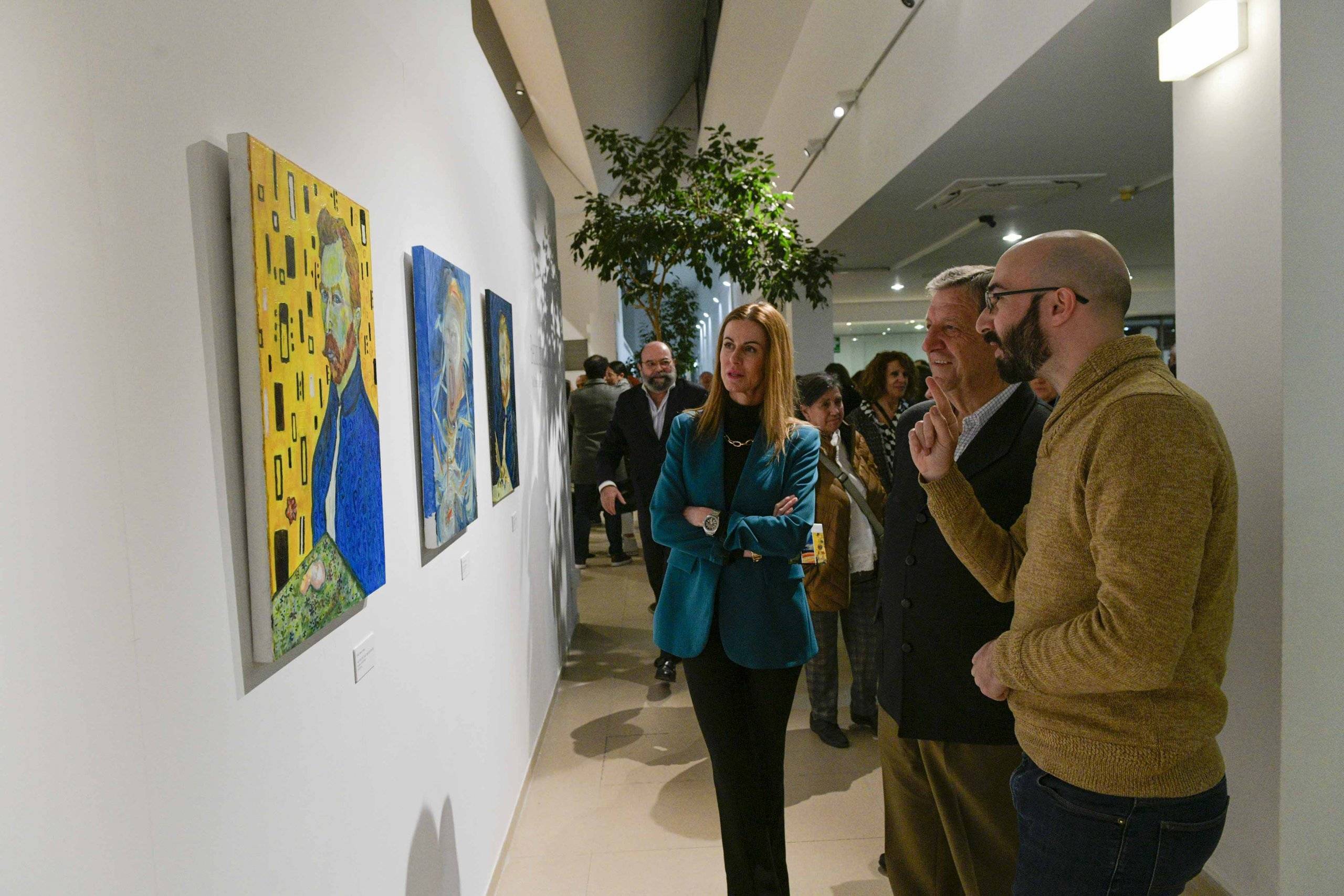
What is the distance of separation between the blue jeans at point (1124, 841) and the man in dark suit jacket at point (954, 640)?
0.48 metres

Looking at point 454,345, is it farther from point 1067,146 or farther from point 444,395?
point 1067,146

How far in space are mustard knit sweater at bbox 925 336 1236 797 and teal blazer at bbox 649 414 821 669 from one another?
3.10ft

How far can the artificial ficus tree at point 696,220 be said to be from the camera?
18.3 ft

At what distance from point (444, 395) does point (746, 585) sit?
1.01m

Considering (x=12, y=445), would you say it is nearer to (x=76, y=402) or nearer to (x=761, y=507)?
(x=76, y=402)

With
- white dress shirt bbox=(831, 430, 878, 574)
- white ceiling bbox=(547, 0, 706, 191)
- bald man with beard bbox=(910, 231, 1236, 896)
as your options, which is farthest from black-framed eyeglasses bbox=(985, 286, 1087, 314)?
white ceiling bbox=(547, 0, 706, 191)

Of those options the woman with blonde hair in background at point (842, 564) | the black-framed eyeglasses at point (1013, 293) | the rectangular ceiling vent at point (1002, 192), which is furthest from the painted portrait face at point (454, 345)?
the rectangular ceiling vent at point (1002, 192)

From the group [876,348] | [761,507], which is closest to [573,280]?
[876,348]

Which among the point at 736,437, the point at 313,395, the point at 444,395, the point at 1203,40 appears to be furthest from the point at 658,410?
the point at 313,395

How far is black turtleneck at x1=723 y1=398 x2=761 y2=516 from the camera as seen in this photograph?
2721 mm

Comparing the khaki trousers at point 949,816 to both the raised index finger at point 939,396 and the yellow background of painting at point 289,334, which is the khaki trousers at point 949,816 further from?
the yellow background of painting at point 289,334

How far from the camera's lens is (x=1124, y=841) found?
1499 mm

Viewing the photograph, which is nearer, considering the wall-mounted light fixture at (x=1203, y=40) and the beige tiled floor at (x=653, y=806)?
the wall-mounted light fixture at (x=1203, y=40)

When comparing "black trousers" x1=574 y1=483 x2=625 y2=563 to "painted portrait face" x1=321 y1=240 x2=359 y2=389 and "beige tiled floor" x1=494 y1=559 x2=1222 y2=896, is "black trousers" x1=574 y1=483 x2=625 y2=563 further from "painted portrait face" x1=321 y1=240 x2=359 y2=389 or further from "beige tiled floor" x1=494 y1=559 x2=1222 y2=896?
"painted portrait face" x1=321 y1=240 x2=359 y2=389
